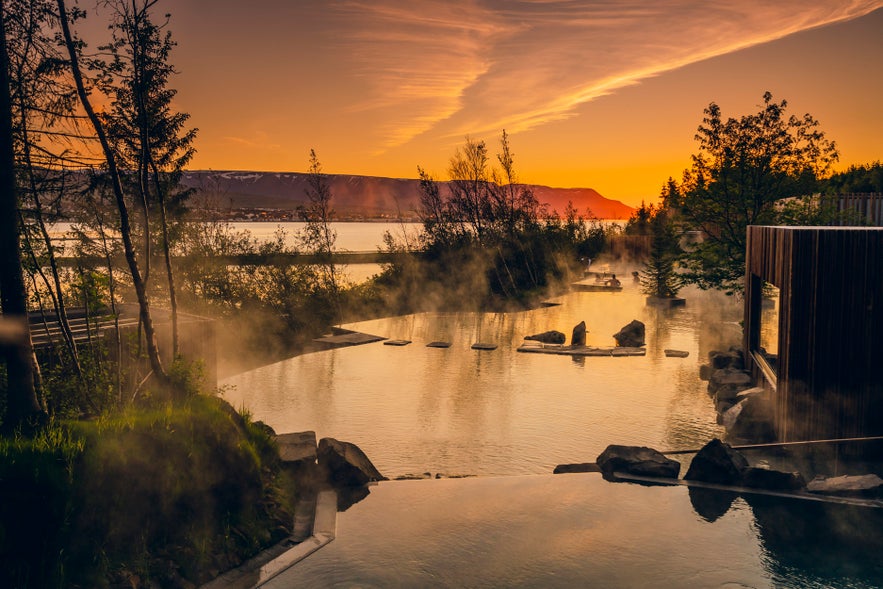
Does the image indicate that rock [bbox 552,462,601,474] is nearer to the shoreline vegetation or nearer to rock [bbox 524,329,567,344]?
the shoreline vegetation

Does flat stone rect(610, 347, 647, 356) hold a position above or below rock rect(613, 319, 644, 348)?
below

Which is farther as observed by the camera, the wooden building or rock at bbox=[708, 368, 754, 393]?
rock at bbox=[708, 368, 754, 393]

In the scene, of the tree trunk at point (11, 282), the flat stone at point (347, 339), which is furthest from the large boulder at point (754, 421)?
the flat stone at point (347, 339)

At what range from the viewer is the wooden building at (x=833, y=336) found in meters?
11.9

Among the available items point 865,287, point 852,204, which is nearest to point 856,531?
point 865,287

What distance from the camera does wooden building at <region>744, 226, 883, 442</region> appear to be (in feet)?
38.9

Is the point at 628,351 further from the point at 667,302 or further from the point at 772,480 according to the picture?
the point at 667,302

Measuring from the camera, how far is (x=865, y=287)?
11.8 m

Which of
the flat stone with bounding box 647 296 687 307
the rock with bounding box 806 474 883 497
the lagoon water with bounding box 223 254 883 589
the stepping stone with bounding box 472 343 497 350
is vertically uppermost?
the flat stone with bounding box 647 296 687 307

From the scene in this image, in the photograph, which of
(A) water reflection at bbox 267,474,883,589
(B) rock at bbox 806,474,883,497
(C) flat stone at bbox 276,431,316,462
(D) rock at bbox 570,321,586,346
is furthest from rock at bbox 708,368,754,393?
(C) flat stone at bbox 276,431,316,462

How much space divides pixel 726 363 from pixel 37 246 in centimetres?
1676

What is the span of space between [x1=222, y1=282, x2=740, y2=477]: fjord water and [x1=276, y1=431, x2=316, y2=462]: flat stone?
1.30 meters

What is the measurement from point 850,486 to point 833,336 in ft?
8.82

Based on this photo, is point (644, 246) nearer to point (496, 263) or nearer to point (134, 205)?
point (496, 263)
